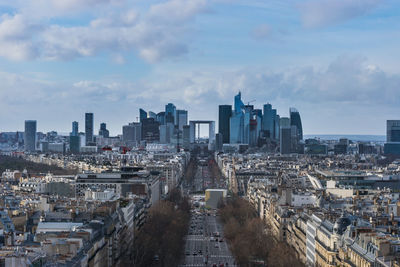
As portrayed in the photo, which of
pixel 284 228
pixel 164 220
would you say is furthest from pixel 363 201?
pixel 164 220

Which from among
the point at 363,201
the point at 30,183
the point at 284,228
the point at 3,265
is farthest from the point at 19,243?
the point at 30,183

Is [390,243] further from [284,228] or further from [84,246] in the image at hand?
[284,228]

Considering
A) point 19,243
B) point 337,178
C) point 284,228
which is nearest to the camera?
point 19,243

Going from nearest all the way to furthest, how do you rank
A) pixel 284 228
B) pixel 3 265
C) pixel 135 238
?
1. pixel 3 265
2. pixel 135 238
3. pixel 284 228

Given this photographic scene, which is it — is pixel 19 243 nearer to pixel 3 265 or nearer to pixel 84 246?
pixel 84 246

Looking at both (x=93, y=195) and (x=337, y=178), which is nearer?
(x=93, y=195)

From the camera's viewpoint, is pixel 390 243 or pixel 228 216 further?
pixel 228 216
